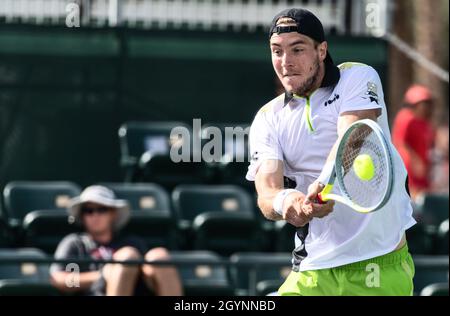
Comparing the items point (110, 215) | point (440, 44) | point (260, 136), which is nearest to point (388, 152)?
point (260, 136)

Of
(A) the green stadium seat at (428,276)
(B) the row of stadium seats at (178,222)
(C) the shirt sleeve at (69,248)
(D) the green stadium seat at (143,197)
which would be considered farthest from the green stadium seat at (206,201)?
(A) the green stadium seat at (428,276)

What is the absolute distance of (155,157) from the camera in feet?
32.5

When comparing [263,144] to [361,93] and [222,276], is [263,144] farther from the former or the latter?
[222,276]

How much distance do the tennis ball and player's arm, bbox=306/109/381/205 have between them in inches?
4.5

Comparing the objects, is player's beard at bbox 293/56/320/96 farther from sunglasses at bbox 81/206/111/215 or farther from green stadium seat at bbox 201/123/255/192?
green stadium seat at bbox 201/123/255/192

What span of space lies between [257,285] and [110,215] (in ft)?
3.68

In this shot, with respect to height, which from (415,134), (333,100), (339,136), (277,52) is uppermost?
(277,52)

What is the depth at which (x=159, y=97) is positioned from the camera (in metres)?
10.7

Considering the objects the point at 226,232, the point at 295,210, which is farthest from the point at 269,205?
the point at 226,232

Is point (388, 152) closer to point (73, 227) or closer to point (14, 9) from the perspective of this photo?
point (73, 227)

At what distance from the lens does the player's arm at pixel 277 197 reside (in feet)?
15.8

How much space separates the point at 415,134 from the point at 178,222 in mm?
2072

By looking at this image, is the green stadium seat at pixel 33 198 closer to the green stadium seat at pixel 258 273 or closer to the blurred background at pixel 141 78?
the blurred background at pixel 141 78
